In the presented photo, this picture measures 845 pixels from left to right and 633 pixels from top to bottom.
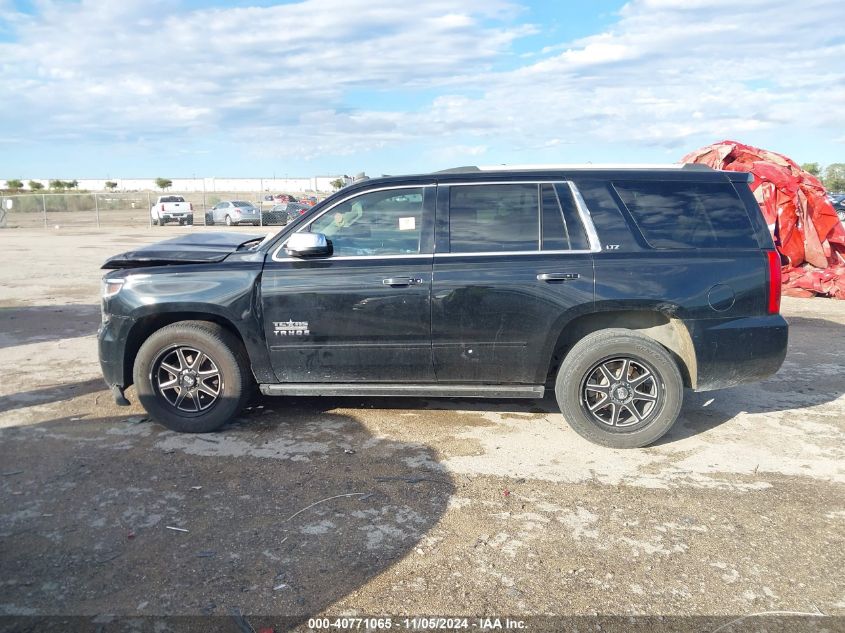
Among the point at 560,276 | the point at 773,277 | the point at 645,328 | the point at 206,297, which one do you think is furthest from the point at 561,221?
the point at 206,297

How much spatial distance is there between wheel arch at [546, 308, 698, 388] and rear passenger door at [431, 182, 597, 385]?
0.72 ft

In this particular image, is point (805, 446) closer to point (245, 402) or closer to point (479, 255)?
point (479, 255)

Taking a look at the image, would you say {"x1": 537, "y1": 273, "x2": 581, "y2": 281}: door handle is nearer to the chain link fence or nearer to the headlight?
the headlight

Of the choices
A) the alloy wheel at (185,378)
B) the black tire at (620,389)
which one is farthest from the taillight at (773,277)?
the alloy wheel at (185,378)

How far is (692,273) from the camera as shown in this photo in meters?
4.95

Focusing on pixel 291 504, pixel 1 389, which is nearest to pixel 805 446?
pixel 291 504

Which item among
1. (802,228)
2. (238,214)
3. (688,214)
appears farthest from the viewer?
(238,214)

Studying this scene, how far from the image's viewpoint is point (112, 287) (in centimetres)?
536

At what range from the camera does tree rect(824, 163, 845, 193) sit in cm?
6017

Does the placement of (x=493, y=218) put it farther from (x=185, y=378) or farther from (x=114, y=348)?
(x=114, y=348)

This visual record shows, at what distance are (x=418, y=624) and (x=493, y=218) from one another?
301cm

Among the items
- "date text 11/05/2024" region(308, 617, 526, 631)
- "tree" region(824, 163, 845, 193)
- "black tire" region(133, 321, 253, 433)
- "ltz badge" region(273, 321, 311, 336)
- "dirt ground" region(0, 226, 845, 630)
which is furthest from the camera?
"tree" region(824, 163, 845, 193)

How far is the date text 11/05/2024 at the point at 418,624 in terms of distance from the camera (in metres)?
3.05

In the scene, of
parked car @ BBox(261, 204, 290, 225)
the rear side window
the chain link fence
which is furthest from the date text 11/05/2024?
the chain link fence
